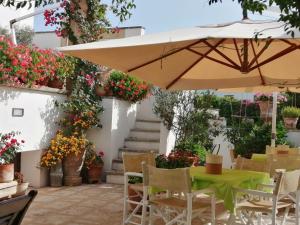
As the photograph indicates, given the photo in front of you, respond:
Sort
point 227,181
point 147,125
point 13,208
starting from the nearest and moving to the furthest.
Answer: point 13,208, point 227,181, point 147,125

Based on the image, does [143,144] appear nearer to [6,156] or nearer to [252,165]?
[6,156]

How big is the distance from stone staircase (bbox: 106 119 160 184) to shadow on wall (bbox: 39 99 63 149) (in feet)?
4.56

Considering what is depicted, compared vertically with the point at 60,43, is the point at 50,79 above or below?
below

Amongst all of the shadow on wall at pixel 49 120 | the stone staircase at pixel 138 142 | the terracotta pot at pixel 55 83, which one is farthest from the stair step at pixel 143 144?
the terracotta pot at pixel 55 83

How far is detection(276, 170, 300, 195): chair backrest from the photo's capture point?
158 inches

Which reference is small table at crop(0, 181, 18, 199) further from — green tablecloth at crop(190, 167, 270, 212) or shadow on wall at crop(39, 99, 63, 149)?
green tablecloth at crop(190, 167, 270, 212)

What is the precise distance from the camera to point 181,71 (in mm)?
5488

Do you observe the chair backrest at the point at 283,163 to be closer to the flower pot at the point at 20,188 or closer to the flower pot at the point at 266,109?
the flower pot at the point at 20,188

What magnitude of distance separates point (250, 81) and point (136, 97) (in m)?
4.27

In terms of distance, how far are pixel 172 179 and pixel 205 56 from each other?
1754mm

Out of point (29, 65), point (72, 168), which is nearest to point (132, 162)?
point (29, 65)

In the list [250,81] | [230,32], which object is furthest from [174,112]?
[230,32]

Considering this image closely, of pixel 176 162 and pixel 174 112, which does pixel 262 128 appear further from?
pixel 176 162

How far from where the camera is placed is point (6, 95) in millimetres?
7039
